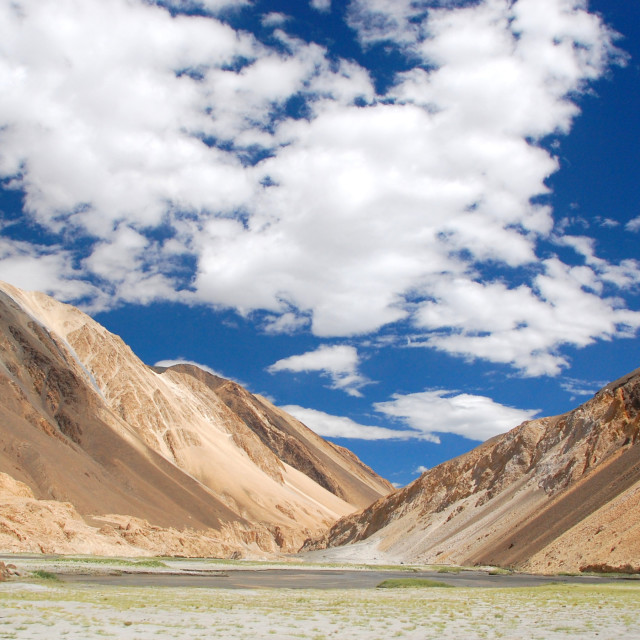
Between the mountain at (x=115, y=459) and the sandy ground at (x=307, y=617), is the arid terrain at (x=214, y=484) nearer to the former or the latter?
the mountain at (x=115, y=459)

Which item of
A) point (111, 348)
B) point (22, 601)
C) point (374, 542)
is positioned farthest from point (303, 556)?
point (22, 601)

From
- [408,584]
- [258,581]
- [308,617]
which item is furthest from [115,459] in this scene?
[308,617]

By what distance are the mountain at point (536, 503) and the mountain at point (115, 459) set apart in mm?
22768

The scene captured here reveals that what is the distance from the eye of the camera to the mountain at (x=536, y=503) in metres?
44.3

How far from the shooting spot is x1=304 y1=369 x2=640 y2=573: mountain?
1743 inches

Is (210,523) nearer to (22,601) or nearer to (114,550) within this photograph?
(114,550)

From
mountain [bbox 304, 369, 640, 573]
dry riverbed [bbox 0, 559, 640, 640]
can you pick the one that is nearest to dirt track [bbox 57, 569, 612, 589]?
mountain [bbox 304, 369, 640, 573]

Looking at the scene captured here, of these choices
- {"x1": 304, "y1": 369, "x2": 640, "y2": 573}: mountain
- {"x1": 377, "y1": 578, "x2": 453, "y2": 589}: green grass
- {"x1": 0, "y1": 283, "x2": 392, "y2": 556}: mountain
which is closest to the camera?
{"x1": 377, "y1": 578, "x2": 453, "y2": 589}: green grass

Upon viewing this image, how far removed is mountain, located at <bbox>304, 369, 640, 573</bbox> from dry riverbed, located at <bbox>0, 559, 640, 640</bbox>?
23.4 metres

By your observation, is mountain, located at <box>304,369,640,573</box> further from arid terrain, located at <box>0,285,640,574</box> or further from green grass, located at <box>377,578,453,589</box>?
green grass, located at <box>377,578,453,589</box>

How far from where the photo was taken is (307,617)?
49.6 ft

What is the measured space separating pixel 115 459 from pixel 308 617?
9212 centimetres

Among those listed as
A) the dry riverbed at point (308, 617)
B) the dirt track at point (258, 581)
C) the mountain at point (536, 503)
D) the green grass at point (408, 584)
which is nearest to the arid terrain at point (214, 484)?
the mountain at point (536, 503)

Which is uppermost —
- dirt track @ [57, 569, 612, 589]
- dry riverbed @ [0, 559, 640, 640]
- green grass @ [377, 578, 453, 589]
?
dry riverbed @ [0, 559, 640, 640]
